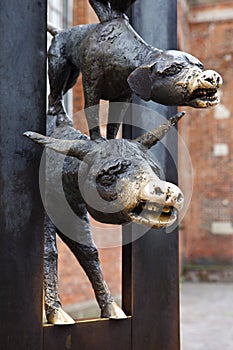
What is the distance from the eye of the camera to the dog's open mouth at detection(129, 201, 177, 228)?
40.1 inches

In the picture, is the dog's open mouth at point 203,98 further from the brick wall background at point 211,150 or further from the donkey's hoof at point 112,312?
the brick wall background at point 211,150

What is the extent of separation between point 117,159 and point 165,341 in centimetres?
52

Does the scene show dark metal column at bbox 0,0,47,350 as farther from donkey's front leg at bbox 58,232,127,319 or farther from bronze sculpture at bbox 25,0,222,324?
donkey's front leg at bbox 58,232,127,319

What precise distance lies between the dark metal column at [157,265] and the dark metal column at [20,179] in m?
0.28

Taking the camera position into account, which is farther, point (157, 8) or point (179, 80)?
point (157, 8)

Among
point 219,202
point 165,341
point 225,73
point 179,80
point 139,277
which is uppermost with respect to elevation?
point 225,73

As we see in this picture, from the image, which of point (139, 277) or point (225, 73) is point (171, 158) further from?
point (225, 73)

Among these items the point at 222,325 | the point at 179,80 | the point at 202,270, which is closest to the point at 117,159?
Answer: the point at 179,80

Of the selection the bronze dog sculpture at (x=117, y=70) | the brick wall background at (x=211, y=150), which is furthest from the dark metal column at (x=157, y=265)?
the brick wall background at (x=211, y=150)

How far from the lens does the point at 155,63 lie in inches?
44.1

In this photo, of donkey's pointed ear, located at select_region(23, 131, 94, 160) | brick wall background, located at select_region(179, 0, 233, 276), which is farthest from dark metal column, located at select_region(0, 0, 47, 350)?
brick wall background, located at select_region(179, 0, 233, 276)

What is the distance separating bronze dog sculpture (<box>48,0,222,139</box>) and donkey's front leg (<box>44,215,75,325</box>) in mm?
245

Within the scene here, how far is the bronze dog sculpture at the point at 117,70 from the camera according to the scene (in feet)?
3.57

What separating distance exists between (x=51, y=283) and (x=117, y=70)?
0.47m
